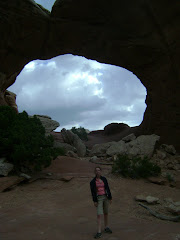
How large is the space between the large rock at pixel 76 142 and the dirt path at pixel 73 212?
5.92 m

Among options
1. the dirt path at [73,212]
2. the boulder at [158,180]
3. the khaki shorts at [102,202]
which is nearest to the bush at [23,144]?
the dirt path at [73,212]

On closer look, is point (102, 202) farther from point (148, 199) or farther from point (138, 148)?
point (138, 148)

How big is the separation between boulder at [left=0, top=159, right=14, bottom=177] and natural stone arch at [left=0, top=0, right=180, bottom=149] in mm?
9172

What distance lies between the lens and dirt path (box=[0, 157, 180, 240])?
4422 mm

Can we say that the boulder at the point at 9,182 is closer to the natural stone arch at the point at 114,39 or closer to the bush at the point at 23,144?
the bush at the point at 23,144

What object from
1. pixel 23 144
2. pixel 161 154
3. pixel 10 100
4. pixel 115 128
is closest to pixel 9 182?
pixel 23 144

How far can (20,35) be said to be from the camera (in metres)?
15.2

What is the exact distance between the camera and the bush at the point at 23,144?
9430 mm

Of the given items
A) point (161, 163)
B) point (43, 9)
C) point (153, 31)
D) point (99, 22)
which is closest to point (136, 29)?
point (153, 31)

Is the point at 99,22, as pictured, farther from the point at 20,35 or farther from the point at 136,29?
the point at 20,35

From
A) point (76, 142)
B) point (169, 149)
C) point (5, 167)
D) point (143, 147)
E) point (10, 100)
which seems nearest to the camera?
point (5, 167)

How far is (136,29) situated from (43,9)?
7.01 metres

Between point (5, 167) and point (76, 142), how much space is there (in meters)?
9.41

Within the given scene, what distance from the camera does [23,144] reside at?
9.48m
